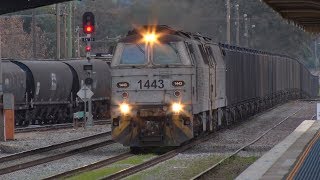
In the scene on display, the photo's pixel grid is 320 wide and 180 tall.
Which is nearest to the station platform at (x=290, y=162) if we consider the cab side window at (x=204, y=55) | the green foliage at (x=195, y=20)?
the green foliage at (x=195, y=20)

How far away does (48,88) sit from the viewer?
31875 mm

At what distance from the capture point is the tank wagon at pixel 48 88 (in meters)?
30.1

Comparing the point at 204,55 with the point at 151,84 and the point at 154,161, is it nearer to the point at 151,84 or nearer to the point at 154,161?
the point at 151,84

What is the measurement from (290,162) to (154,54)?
18.4ft

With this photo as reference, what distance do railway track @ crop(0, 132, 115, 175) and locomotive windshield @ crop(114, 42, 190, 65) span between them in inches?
118

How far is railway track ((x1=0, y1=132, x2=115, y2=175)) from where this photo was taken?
1636 centimetres

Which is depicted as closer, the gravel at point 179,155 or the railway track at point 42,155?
the gravel at point 179,155

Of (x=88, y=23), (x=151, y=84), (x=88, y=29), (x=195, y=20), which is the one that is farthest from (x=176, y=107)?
(x=88, y=23)

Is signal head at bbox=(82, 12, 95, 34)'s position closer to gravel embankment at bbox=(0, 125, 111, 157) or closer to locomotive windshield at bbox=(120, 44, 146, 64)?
gravel embankment at bbox=(0, 125, 111, 157)

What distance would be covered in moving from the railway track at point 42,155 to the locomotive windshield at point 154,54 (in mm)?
2989

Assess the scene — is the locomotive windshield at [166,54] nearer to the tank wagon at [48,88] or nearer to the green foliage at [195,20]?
the green foliage at [195,20]

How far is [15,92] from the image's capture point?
29656mm

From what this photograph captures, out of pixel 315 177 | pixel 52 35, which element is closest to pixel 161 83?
pixel 315 177

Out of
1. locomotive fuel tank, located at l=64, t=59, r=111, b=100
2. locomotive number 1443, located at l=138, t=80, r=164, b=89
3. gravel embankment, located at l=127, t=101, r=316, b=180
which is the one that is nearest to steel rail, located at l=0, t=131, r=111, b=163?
locomotive number 1443, located at l=138, t=80, r=164, b=89
